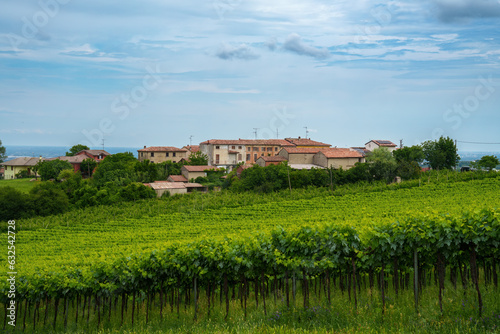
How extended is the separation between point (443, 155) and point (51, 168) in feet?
223

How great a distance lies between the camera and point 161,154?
8550 cm

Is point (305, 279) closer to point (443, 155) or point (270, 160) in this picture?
point (270, 160)

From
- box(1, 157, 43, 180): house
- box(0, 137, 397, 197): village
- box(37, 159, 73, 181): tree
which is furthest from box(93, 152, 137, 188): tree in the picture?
box(1, 157, 43, 180): house

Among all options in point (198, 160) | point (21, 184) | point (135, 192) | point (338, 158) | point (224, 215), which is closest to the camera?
point (224, 215)

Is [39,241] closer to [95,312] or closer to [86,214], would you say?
[86,214]

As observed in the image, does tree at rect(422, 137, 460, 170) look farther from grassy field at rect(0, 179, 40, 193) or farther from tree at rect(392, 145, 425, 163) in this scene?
grassy field at rect(0, 179, 40, 193)

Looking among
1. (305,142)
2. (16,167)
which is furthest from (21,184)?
(305,142)

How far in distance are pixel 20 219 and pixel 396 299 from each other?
156 ft

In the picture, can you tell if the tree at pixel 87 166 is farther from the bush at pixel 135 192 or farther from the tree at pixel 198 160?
the bush at pixel 135 192

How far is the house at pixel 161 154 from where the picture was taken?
84875mm

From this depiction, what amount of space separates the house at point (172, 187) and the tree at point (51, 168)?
81.8 ft

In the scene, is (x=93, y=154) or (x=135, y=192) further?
(x=93, y=154)

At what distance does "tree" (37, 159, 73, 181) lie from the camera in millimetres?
74312

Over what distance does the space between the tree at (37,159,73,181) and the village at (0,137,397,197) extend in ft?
23.9
